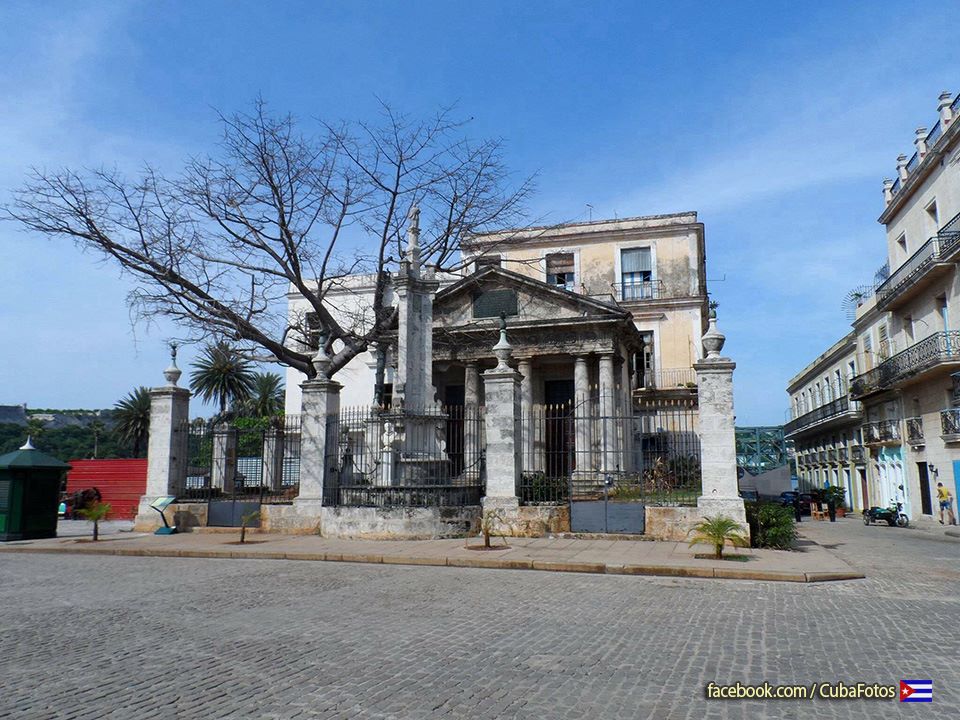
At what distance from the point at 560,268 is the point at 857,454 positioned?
17.2 metres

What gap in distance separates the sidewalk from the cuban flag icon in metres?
4.80

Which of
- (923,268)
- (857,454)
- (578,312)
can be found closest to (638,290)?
(578,312)

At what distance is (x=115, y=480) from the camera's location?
80.6ft

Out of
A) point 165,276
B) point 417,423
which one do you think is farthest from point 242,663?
point 165,276

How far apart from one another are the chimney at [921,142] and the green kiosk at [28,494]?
29452 millimetres

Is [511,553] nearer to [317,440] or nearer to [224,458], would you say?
[317,440]

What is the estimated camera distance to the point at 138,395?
1866 inches

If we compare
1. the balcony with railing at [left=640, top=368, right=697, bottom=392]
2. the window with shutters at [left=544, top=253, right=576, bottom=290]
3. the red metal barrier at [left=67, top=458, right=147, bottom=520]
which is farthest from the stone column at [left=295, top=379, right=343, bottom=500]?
the window with shutters at [left=544, top=253, right=576, bottom=290]

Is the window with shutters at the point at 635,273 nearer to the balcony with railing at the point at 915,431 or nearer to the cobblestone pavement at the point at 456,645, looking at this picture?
the balcony with railing at the point at 915,431

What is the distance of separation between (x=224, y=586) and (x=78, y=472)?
65.7ft

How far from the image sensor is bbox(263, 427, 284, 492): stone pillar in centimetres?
1526

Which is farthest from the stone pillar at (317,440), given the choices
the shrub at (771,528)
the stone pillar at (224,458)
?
the shrub at (771,528)

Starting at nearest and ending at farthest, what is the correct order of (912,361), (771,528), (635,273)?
(771,528), (912,361), (635,273)

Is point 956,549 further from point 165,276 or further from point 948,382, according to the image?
point 165,276
